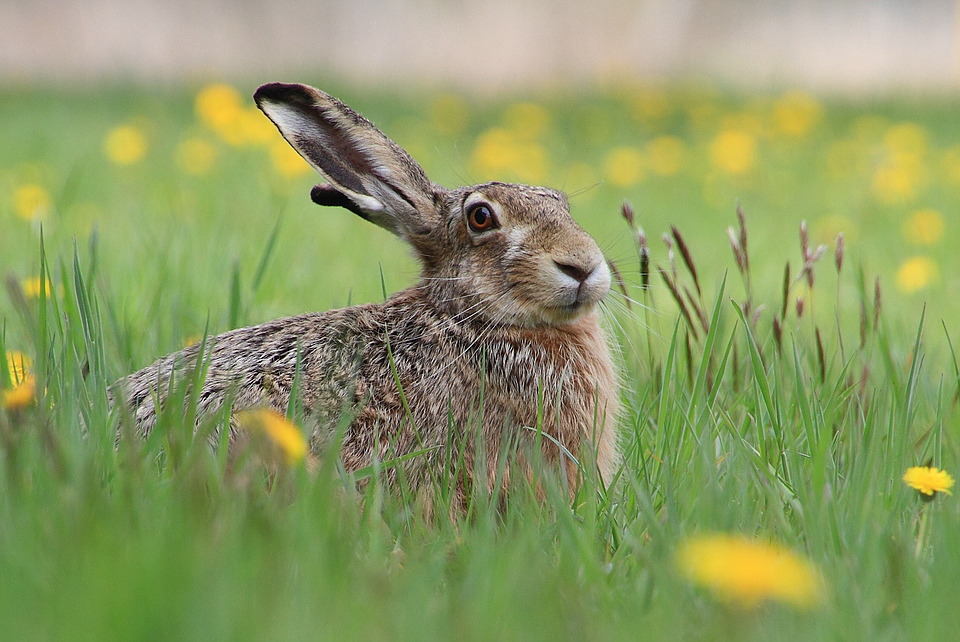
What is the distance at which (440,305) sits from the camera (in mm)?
3451

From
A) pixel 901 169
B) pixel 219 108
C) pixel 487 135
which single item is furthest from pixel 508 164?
pixel 901 169

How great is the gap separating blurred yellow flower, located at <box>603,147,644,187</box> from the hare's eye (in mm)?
4784

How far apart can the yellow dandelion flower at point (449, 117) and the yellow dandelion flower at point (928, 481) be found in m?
8.47

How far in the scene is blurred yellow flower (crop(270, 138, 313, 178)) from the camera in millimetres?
6461

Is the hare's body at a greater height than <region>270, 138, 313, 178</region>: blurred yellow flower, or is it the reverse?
<region>270, 138, 313, 178</region>: blurred yellow flower

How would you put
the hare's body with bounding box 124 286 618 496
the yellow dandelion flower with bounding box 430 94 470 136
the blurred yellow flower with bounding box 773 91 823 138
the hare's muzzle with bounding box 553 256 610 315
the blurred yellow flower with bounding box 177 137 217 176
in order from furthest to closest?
the yellow dandelion flower with bounding box 430 94 470 136
the blurred yellow flower with bounding box 773 91 823 138
the blurred yellow flower with bounding box 177 137 217 176
the hare's muzzle with bounding box 553 256 610 315
the hare's body with bounding box 124 286 618 496

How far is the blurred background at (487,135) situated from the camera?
5.15 meters

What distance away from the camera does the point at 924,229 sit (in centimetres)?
618

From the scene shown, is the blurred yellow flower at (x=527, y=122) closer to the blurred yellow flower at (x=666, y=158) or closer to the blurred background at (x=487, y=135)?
the blurred background at (x=487, y=135)

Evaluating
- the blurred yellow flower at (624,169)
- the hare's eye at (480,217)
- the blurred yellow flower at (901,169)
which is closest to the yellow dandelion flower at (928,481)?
the hare's eye at (480,217)

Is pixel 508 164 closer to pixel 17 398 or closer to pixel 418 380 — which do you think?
pixel 418 380

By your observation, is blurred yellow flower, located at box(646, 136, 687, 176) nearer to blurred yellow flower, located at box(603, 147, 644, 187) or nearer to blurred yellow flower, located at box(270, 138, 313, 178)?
blurred yellow flower, located at box(603, 147, 644, 187)

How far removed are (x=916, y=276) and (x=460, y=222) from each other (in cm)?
286

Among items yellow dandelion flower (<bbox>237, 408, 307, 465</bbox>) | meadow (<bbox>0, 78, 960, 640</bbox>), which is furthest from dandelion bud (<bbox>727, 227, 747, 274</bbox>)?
yellow dandelion flower (<bbox>237, 408, 307, 465</bbox>)
